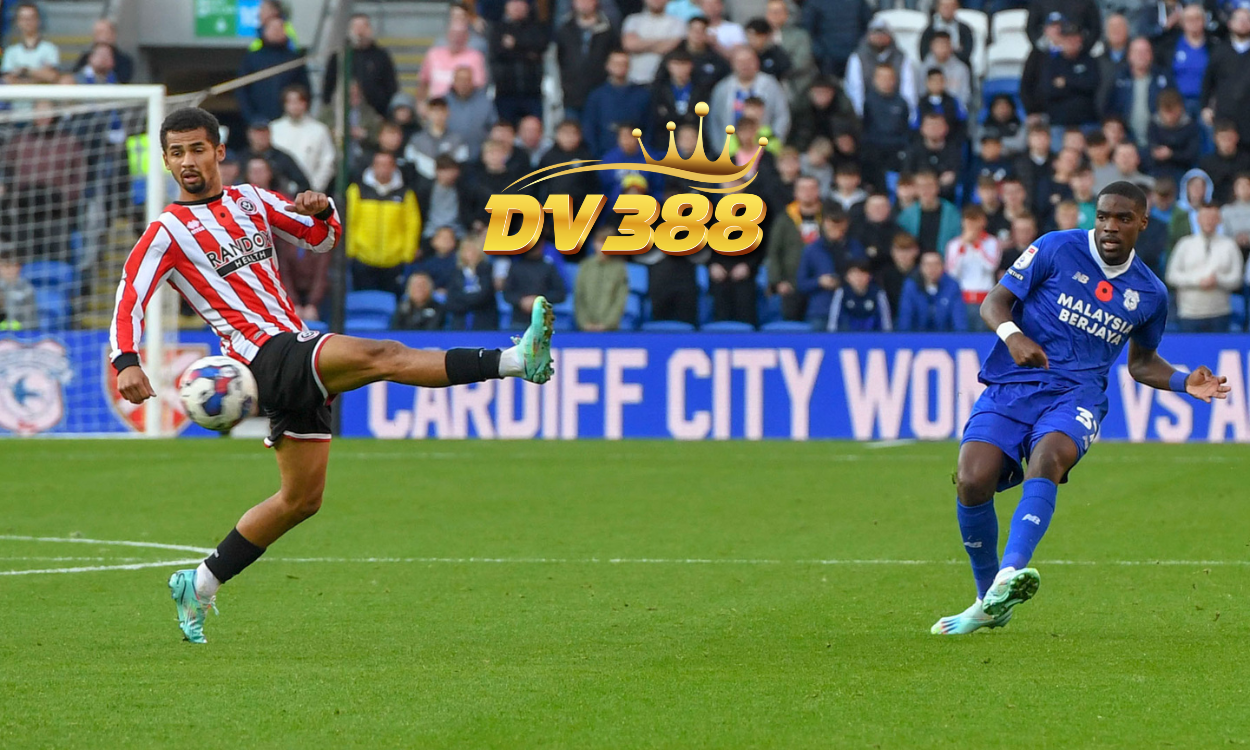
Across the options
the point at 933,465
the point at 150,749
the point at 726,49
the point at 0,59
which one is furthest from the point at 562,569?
the point at 0,59

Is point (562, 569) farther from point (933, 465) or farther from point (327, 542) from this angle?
point (933, 465)

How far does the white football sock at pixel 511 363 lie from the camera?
21.2ft

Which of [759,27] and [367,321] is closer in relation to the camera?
[367,321]

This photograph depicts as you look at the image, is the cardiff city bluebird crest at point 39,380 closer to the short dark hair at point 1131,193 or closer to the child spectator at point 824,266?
the child spectator at point 824,266

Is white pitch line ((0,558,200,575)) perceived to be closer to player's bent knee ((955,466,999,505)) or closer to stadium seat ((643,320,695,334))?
player's bent knee ((955,466,999,505))

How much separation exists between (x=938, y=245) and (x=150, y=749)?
14.0m

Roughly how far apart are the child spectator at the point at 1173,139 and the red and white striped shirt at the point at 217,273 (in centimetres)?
1359

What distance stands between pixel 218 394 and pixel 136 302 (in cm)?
56

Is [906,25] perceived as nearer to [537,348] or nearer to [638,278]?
[638,278]

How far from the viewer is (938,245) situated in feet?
59.0

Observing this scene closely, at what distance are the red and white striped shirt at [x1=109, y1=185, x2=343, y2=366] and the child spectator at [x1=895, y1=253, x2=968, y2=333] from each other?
1149cm

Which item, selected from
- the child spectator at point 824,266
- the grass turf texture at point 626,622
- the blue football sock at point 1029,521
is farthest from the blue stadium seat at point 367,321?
the blue football sock at point 1029,521

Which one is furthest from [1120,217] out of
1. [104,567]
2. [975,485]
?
[104,567]

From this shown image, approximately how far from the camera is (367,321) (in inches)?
738
